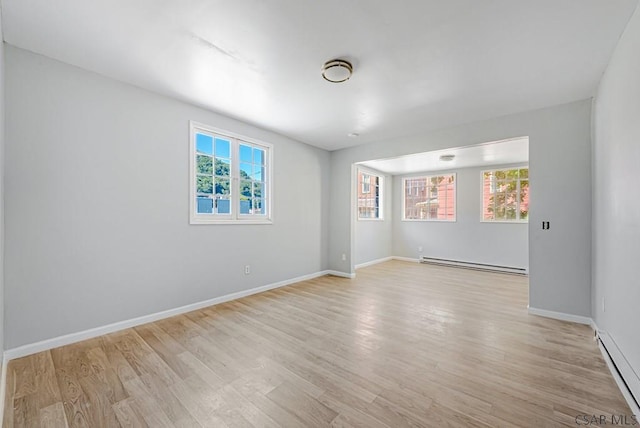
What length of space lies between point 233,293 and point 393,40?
3.49 meters

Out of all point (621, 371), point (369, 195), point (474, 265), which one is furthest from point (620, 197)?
point (369, 195)

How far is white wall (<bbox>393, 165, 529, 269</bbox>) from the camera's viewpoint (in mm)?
5637

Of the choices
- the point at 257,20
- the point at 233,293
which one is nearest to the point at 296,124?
the point at 257,20

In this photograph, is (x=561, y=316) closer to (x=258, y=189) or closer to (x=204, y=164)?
(x=258, y=189)

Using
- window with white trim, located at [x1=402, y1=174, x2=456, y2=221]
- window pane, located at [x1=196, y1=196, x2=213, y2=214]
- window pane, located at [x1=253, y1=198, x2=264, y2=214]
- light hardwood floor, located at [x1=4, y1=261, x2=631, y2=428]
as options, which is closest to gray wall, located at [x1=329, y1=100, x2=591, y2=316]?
light hardwood floor, located at [x1=4, y1=261, x2=631, y2=428]

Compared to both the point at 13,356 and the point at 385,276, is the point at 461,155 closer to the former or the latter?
the point at 385,276

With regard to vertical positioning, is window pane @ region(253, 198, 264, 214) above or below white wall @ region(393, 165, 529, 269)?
above

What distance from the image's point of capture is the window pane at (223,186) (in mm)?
3645

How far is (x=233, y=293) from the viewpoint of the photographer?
12.2ft

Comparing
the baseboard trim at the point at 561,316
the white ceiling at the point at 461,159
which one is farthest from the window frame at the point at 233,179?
the baseboard trim at the point at 561,316

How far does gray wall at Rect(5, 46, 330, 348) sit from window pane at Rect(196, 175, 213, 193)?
0.22 meters

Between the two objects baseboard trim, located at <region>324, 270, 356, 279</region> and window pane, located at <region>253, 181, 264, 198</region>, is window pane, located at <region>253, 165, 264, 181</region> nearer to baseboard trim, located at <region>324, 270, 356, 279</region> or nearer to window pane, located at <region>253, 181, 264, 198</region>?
window pane, located at <region>253, 181, 264, 198</region>

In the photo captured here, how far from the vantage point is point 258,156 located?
13.8ft

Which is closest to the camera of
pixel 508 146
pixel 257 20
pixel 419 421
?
pixel 419 421
